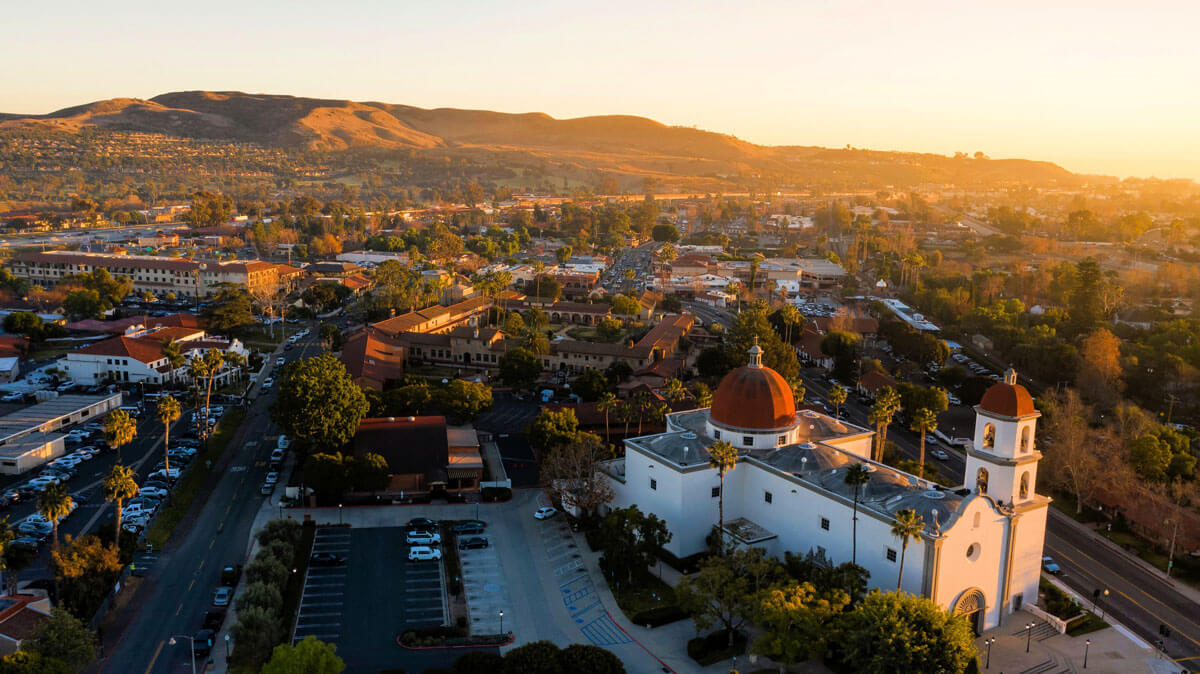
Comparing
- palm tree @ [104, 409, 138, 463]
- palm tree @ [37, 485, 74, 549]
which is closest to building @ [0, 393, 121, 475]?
palm tree @ [104, 409, 138, 463]

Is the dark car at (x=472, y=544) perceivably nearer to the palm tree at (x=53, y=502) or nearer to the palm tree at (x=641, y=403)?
the palm tree at (x=641, y=403)

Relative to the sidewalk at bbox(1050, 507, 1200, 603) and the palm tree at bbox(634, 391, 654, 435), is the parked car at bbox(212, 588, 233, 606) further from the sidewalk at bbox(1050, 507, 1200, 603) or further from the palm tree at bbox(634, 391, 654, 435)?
the sidewalk at bbox(1050, 507, 1200, 603)

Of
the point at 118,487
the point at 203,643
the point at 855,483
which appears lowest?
the point at 203,643

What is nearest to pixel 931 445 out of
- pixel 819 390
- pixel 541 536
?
pixel 819 390

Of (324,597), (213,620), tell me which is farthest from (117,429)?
(324,597)

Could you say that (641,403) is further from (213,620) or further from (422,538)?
(213,620)

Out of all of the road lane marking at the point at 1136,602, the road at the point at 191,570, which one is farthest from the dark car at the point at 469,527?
the road lane marking at the point at 1136,602

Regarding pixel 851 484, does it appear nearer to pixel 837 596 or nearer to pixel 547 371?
pixel 837 596
